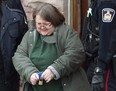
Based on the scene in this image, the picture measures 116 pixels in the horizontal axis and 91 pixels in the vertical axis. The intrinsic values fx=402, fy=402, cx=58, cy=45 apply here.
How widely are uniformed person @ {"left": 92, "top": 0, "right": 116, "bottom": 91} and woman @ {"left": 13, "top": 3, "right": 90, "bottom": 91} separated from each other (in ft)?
0.70

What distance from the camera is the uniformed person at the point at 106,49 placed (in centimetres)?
341

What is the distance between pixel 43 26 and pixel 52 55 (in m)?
0.27

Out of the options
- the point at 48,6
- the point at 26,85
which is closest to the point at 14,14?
the point at 48,6

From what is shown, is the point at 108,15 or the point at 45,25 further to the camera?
the point at 45,25

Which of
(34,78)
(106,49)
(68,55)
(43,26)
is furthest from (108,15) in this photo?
(34,78)

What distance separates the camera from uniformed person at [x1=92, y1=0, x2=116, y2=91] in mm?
3406

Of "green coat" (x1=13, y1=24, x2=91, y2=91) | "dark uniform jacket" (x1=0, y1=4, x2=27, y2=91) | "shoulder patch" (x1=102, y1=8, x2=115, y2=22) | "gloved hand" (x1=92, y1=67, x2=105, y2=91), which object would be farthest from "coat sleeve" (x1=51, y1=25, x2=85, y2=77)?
"dark uniform jacket" (x1=0, y1=4, x2=27, y2=91)

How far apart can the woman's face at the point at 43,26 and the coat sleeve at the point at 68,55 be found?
0.11 meters

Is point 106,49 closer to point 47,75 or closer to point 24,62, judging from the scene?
point 47,75

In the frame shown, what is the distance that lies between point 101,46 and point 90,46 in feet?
1.69

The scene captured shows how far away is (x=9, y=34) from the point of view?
3.98 m

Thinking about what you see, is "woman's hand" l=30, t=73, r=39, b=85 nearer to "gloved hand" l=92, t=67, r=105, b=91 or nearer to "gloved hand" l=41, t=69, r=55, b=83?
"gloved hand" l=41, t=69, r=55, b=83

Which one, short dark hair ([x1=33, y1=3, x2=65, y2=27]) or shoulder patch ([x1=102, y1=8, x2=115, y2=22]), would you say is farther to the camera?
short dark hair ([x1=33, y1=3, x2=65, y2=27])

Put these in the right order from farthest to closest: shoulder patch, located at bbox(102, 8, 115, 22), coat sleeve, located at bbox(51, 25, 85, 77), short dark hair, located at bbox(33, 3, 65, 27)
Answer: short dark hair, located at bbox(33, 3, 65, 27), coat sleeve, located at bbox(51, 25, 85, 77), shoulder patch, located at bbox(102, 8, 115, 22)
